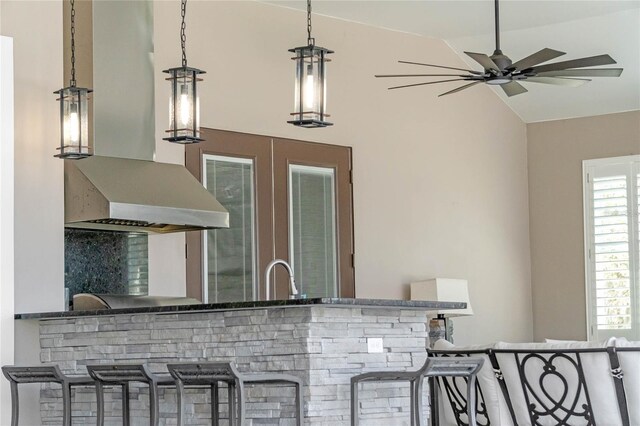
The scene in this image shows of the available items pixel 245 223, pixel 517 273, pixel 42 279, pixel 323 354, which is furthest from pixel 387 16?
pixel 323 354

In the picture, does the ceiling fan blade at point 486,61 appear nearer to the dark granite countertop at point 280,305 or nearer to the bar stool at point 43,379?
the dark granite countertop at point 280,305

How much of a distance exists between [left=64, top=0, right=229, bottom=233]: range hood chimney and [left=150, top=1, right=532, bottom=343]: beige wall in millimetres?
589

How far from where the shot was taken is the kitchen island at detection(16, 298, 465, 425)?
4492 millimetres

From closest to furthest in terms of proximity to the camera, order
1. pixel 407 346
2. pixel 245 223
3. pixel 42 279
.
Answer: pixel 407 346 < pixel 42 279 < pixel 245 223

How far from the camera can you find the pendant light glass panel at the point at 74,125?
5.09 metres

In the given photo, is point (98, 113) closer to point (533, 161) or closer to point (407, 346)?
point (407, 346)

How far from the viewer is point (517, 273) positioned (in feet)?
Answer: 31.2

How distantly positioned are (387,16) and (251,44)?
3.83 feet

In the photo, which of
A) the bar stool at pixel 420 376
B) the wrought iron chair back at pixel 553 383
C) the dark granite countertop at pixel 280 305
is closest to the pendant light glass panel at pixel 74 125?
Result: the dark granite countertop at pixel 280 305

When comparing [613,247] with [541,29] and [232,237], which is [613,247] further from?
[232,237]

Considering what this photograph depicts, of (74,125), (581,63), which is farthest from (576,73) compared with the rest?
(74,125)

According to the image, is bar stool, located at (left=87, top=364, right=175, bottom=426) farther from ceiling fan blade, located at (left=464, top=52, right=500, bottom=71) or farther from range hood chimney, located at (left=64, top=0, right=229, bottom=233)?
ceiling fan blade, located at (left=464, top=52, right=500, bottom=71)

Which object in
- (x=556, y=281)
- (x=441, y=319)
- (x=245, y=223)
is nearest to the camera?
(x=245, y=223)

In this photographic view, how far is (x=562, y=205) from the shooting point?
9.52 metres
